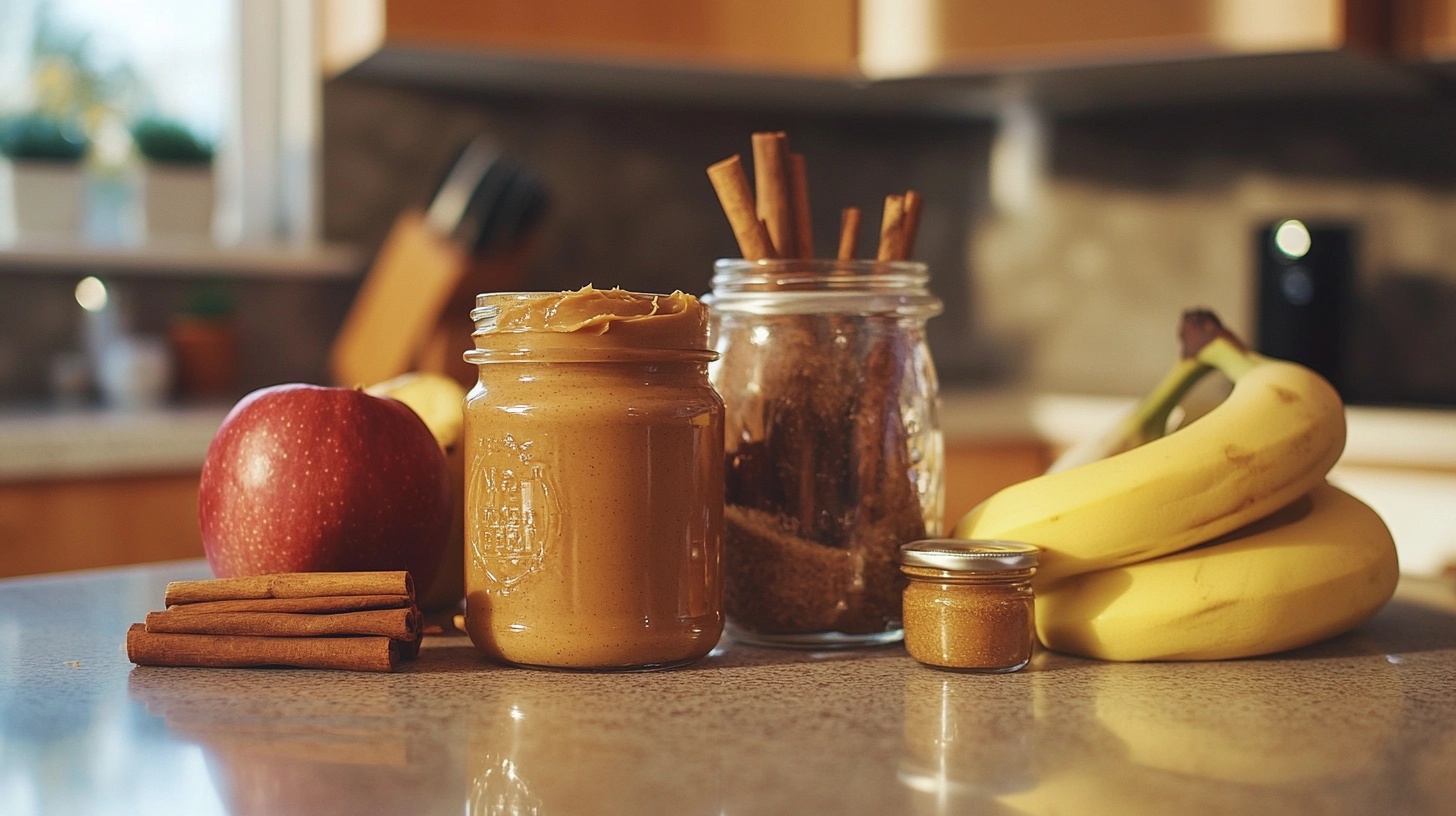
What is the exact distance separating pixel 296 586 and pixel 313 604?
0.01 m

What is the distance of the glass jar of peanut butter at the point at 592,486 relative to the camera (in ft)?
2.32

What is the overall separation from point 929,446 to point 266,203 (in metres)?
2.13

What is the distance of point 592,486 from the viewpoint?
704 mm

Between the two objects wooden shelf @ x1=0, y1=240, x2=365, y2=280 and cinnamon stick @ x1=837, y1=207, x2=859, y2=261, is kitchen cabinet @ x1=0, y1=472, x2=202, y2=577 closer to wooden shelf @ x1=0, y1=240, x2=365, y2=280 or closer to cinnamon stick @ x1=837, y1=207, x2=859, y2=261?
wooden shelf @ x1=0, y1=240, x2=365, y2=280

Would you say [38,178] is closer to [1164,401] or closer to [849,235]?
[849,235]

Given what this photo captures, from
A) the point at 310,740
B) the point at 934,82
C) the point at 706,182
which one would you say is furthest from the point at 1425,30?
the point at 310,740

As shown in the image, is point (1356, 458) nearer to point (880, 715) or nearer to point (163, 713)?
point (880, 715)

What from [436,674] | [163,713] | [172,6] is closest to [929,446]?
[436,674]

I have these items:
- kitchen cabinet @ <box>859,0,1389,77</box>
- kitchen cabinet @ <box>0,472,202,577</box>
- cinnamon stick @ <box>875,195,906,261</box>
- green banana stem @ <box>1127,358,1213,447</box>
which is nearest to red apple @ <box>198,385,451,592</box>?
cinnamon stick @ <box>875,195,906,261</box>

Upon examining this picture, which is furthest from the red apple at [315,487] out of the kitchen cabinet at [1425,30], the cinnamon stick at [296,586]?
the kitchen cabinet at [1425,30]

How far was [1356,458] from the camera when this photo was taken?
204 centimetres

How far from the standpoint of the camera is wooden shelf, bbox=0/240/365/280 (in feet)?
7.73

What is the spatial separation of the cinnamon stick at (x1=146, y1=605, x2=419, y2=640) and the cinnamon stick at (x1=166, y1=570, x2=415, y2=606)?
0.03 ft

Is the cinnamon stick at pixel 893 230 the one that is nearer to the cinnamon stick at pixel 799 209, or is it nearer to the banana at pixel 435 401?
the cinnamon stick at pixel 799 209
